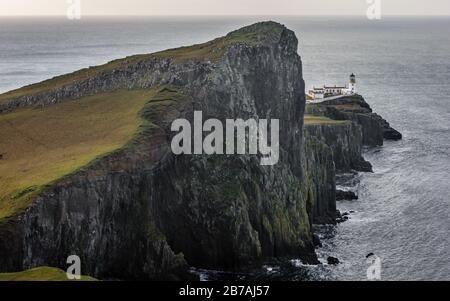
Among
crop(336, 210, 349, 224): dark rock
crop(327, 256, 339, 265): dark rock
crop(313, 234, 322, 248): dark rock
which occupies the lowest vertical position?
crop(327, 256, 339, 265): dark rock

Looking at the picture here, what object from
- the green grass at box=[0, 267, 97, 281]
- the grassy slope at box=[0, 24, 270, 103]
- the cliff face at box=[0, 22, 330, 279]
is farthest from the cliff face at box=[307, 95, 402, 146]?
the green grass at box=[0, 267, 97, 281]

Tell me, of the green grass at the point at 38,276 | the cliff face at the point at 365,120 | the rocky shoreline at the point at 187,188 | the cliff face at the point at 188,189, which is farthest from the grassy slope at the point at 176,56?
the cliff face at the point at 365,120

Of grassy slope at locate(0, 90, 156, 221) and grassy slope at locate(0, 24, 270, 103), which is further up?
grassy slope at locate(0, 24, 270, 103)

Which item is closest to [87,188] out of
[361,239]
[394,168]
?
[361,239]

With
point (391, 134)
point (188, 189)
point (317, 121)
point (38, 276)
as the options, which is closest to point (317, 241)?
point (188, 189)

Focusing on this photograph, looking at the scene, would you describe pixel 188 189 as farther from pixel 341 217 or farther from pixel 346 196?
pixel 346 196

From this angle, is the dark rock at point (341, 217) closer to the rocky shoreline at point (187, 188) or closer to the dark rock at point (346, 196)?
the rocky shoreline at point (187, 188)

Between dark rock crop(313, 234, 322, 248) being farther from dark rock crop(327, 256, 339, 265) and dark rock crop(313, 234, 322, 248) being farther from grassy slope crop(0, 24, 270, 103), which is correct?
grassy slope crop(0, 24, 270, 103)
